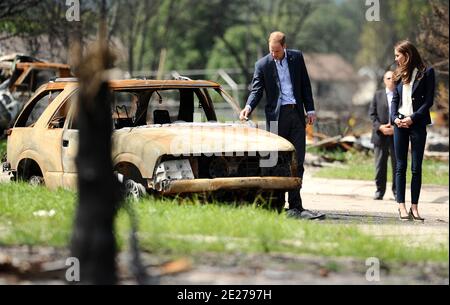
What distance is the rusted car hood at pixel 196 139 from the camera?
10906 mm

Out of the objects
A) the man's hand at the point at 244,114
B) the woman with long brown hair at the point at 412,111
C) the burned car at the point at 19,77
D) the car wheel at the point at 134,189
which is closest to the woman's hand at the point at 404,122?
the woman with long brown hair at the point at 412,111

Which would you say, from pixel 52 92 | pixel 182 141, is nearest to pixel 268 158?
pixel 182 141

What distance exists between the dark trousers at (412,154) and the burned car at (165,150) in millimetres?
1189

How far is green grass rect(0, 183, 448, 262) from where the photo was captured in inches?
329

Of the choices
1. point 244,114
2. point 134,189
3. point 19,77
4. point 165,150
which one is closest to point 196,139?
point 165,150

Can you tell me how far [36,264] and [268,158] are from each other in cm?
409

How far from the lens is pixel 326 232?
930 cm

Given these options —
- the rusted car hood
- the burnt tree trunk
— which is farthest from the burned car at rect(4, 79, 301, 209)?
the burnt tree trunk

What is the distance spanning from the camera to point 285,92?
12289 millimetres

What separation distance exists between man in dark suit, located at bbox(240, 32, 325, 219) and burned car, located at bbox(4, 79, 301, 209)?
1.26 feet

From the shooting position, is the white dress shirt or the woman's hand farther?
the white dress shirt

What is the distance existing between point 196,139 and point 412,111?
241 centimetres

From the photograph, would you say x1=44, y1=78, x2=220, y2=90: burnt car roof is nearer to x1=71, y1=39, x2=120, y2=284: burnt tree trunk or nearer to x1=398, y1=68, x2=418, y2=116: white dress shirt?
x1=398, y1=68, x2=418, y2=116: white dress shirt
